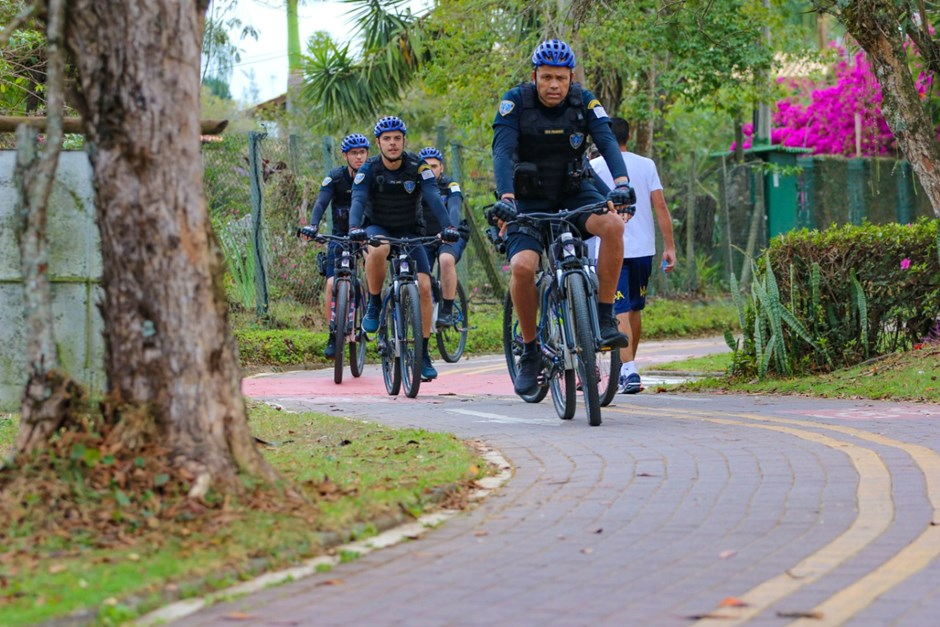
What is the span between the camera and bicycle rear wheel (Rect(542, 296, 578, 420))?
9.12 m

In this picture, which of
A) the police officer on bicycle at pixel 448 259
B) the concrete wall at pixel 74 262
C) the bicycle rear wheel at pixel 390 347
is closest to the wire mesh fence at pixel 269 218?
the police officer on bicycle at pixel 448 259

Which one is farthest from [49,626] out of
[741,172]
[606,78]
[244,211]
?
[741,172]

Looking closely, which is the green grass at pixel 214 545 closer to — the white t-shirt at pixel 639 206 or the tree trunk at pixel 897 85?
the white t-shirt at pixel 639 206

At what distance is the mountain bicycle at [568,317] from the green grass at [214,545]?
169 centimetres

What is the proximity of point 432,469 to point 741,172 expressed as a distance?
20005mm

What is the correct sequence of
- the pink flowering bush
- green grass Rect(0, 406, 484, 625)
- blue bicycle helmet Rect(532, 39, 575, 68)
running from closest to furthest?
green grass Rect(0, 406, 484, 625), blue bicycle helmet Rect(532, 39, 575, 68), the pink flowering bush

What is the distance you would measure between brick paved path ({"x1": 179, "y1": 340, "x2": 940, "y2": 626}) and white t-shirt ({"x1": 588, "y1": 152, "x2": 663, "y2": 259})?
3.15m

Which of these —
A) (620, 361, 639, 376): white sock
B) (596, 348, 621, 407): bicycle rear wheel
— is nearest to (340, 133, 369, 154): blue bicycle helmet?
(620, 361, 639, 376): white sock

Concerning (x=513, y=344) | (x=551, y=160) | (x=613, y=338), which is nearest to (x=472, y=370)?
(x=513, y=344)

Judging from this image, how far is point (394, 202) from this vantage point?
40.2 ft

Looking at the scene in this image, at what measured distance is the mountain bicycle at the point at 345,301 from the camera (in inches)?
517

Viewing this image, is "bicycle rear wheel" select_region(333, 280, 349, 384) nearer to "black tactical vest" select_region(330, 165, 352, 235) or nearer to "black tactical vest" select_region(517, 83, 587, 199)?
"black tactical vest" select_region(330, 165, 352, 235)

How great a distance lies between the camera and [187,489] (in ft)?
17.8

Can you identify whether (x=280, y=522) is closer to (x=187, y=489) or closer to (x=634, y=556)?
(x=187, y=489)
